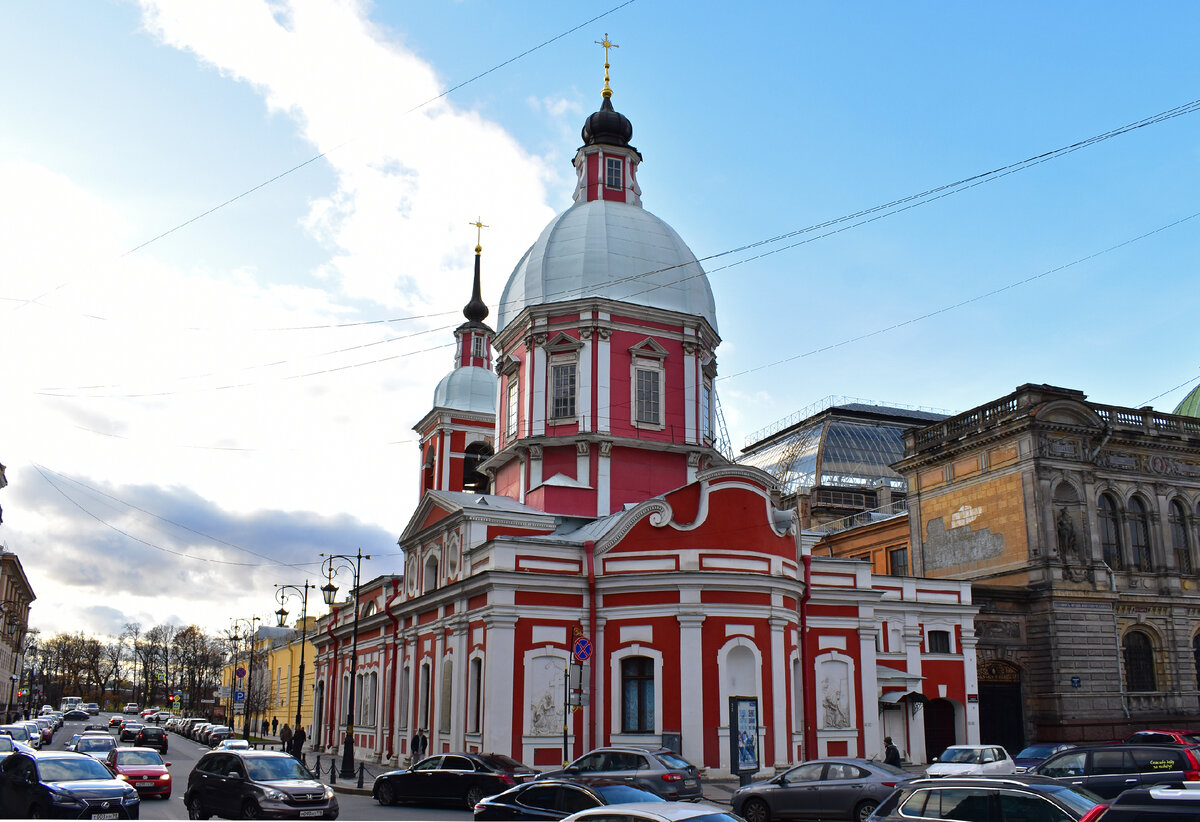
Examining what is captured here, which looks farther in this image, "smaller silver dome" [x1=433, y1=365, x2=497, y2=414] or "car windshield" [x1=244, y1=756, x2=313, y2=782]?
"smaller silver dome" [x1=433, y1=365, x2=497, y2=414]

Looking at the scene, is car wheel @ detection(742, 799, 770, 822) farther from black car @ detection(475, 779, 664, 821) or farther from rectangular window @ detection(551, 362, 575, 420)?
rectangular window @ detection(551, 362, 575, 420)

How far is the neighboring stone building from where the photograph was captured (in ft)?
122

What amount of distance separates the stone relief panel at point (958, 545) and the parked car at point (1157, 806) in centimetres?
3453

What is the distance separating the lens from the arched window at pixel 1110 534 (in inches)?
1547

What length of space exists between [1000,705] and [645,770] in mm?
22732

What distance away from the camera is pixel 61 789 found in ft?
53.1

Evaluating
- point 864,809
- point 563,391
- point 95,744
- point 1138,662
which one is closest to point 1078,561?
point 1138,662

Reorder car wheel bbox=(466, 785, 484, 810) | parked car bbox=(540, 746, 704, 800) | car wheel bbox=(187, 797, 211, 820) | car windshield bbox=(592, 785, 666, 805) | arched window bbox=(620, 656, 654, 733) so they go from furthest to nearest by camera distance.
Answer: arched window bbox=(620, 656, 654, 733), car wheel bbox=(466, 785, 484, 810), parked car bbox=(540, 746, 704, 800), car wheel bbox=(187, 797, 211, 820), car windshield bbox=(592, 785, 666, 805)

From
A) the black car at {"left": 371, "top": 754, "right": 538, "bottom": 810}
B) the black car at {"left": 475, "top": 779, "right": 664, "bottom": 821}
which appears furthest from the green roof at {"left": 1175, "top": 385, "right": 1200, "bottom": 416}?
the black car at {"left": 475, "top": 779, "right": 664, "bottom": 821}

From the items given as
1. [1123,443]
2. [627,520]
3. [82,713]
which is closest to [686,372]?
[627,520]

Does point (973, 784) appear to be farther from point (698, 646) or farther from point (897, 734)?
point (897, 734)

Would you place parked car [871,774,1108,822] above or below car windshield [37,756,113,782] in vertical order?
above

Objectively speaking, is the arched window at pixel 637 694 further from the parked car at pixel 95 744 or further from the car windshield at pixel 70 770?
the parked car at pixel 95 744

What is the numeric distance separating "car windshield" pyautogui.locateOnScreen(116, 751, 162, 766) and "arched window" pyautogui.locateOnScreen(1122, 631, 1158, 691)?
33.7 m
